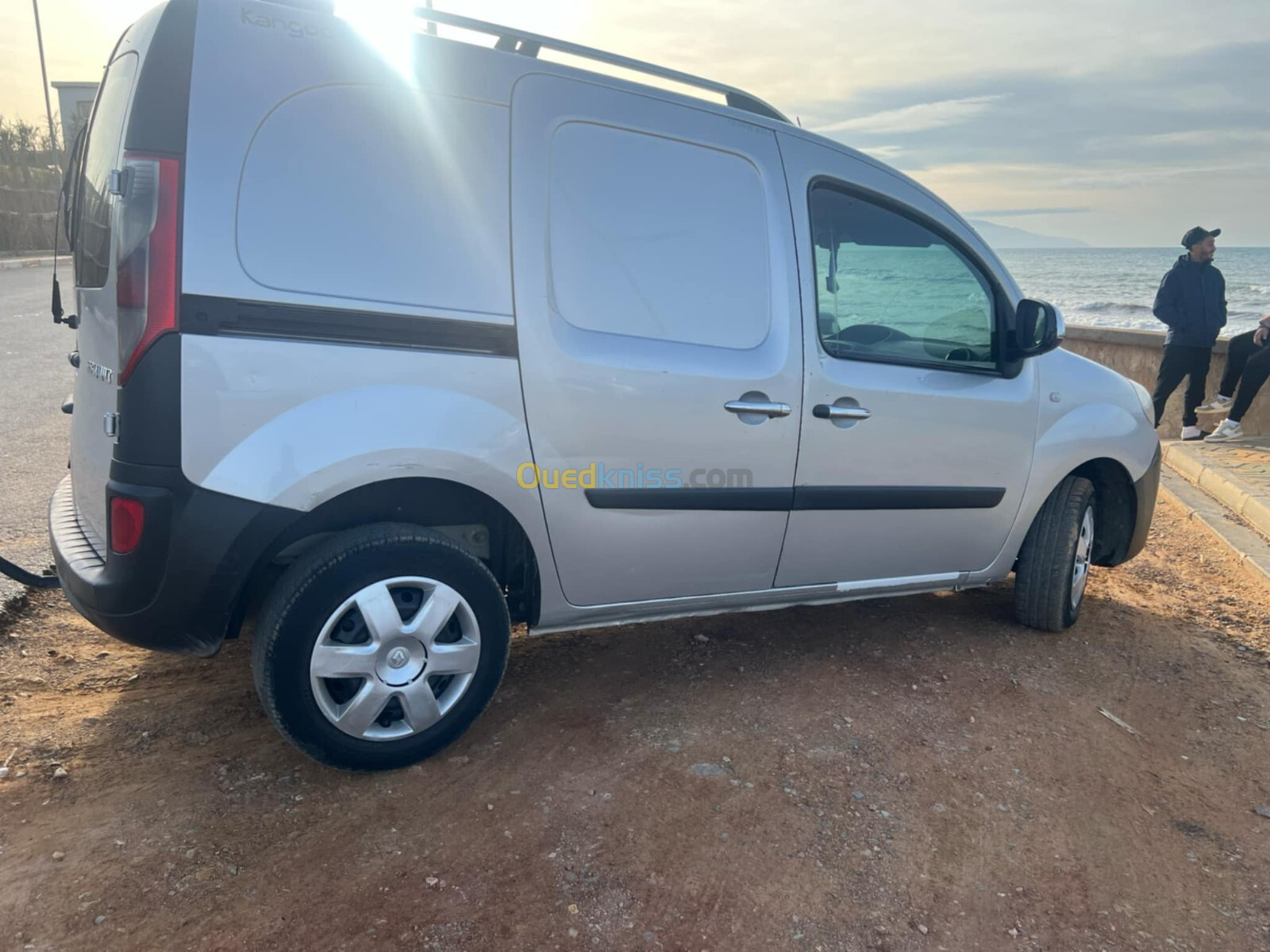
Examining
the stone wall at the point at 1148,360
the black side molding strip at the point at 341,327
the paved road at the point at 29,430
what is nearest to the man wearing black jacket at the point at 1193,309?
the stone wall at the point at 1148,360

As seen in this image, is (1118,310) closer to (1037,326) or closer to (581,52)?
(1037,326)

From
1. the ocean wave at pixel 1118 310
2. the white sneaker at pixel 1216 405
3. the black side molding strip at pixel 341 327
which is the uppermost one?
the ocean wave at pixel 1118 310

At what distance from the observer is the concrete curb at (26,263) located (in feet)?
77.6

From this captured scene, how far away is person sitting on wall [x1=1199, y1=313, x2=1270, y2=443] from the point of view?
8266 mm

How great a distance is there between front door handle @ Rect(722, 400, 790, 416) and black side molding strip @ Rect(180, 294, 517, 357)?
2.49 feet

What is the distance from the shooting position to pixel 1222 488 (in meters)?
6.67

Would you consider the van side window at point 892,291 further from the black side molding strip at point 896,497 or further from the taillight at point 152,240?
the taillight at point 152,240

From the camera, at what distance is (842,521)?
3326 millimetres

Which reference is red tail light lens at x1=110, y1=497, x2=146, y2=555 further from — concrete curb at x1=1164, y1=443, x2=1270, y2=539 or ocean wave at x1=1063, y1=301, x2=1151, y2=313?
ocean wave at x1=1063, y1=301, x2=1151, y2=313

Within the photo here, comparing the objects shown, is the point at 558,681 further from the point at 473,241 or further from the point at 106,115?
the point at 106,115

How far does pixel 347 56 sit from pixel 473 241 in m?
0.57

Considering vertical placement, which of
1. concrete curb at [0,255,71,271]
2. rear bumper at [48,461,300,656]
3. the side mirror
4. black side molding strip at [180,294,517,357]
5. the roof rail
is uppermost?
the roof rail

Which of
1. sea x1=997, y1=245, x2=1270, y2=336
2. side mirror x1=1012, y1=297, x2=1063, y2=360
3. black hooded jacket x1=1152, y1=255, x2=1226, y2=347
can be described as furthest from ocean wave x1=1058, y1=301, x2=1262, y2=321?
side mirror x1=1012, y1=297, x2=1063, y2=360

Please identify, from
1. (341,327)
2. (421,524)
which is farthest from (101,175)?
(421,524)
